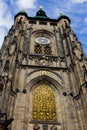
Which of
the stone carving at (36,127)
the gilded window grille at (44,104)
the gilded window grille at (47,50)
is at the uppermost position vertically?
the gilded window grille at (47,50)

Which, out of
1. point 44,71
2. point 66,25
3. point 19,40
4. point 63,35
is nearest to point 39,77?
point 44,71

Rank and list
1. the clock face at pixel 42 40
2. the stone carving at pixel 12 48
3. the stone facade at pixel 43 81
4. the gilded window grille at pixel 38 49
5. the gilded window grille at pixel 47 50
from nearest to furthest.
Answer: the stone facade at pixel 43 81, the stone carving at pixel 12 48, the gilded window grille at pixel 38 49, the gilded window grille at pixel 47 50, the clock face at pixel 42 40

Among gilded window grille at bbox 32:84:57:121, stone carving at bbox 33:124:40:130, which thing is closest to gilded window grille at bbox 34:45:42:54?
gilded window grille at bbox 32:84:57:121

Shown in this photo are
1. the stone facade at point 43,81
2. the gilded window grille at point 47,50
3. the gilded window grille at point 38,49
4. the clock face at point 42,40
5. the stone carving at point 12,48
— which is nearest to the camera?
the stone facade at point 43,81

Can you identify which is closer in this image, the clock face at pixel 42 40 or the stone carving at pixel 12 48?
the stone carving at pixel 12 48

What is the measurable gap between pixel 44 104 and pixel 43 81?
234 centimetres

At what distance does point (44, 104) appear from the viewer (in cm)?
1538

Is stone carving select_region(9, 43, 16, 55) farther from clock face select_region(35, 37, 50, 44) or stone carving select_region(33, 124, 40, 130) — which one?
stone carving select_region(33, 124, 40, 130)

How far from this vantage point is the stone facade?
13.8m

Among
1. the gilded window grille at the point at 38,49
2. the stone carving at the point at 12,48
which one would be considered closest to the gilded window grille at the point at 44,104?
the stone carving at the point at 12,48

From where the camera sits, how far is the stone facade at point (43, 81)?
13773 millimetres

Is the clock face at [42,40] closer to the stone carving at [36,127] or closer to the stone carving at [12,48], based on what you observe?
the stone carving at [12,48]

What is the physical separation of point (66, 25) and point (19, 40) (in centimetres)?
660

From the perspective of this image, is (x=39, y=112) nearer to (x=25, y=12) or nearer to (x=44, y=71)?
(x=44, y=71)
